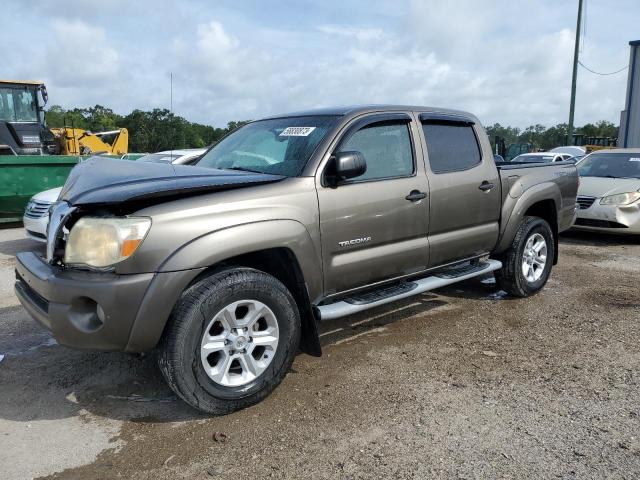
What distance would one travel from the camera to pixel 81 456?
279cm

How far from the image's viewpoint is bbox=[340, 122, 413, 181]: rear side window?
3879 millimetres

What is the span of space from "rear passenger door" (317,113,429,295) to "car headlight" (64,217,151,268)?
3.91 ft

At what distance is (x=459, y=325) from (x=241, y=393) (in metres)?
2.33

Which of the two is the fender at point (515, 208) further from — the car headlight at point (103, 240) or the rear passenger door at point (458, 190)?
the car headlight at point (103, 240)

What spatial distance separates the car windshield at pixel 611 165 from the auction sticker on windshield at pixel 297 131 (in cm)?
746

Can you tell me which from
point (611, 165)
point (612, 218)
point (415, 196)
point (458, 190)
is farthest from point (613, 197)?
point (415, 196)

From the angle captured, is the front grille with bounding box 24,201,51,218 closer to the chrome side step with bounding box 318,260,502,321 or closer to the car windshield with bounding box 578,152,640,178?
the chrome side step with bounding box 318,260,502,321

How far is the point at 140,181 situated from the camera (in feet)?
10.4

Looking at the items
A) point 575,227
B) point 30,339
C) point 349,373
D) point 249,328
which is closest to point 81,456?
point 249,328

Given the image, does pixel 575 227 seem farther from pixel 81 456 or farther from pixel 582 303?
pixel 81 456

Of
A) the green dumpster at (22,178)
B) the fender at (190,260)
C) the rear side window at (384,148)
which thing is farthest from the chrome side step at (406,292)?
the green dumpster at (22,178)

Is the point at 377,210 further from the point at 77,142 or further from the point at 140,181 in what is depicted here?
the point at 77,142

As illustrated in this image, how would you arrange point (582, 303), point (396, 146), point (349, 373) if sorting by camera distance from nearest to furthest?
point (349, 373)
point (396, 146)
point (582, 303)

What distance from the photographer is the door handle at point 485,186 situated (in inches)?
184
